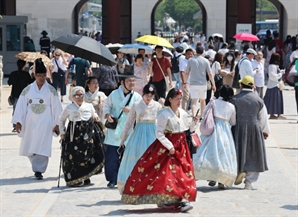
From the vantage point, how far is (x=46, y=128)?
442 inches

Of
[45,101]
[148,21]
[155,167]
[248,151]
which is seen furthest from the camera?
[148,21]

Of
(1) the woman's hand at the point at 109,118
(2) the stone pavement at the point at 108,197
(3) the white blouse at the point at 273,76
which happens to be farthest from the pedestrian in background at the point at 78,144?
(3) the white blouse at the point at 273,76

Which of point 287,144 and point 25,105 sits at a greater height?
point 25,105

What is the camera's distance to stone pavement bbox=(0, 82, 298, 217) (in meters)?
8.95

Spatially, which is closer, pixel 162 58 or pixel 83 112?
pixel 83 112

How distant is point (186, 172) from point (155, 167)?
0.34m

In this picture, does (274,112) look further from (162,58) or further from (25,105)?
(25,105)

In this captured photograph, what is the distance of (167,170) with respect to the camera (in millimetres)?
8734

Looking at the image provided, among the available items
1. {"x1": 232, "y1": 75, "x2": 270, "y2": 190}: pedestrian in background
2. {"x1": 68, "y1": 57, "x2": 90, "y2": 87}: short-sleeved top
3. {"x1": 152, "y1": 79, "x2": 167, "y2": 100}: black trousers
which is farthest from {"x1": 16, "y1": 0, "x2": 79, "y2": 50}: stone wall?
{"x1": 232, "y1": 75, "x2": 270, "y2": 190}: pedestrian in background

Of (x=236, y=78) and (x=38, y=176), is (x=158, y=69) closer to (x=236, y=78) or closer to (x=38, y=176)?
(x=236, y=78)

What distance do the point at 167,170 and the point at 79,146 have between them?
205cm

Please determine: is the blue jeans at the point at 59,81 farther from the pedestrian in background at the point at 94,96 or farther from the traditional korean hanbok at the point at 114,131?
the traditional korean hanbok at the point at 114,131

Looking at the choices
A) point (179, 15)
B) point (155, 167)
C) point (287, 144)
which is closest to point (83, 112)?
point (155, 167)

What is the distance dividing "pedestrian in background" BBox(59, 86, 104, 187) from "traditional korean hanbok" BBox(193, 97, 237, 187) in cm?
132
